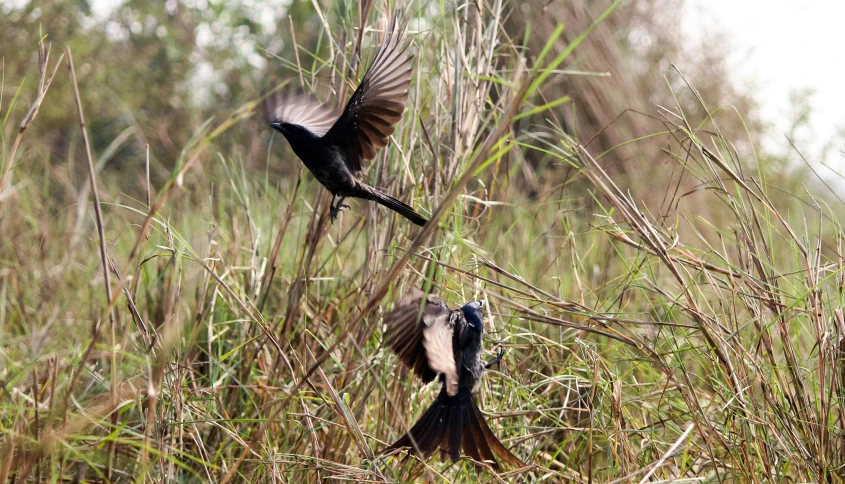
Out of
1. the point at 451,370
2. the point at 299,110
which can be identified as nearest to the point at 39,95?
the point at 299,110

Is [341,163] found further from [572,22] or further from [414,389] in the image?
[572,22]

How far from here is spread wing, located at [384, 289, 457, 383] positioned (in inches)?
70.6

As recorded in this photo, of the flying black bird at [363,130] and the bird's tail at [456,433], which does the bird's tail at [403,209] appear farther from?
the bird's tail at [456,433]

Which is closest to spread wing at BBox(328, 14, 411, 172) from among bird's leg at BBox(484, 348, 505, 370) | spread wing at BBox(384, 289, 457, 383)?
spread wing at BBox(384, 289, 457, 383)

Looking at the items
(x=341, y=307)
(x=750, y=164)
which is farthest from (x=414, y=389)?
(x=750, y=164)

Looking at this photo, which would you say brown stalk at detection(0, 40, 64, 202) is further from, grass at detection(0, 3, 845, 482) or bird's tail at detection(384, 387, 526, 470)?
bird's tail at detection(384, 387, 526, 470)

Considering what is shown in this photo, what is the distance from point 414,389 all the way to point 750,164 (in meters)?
5.33

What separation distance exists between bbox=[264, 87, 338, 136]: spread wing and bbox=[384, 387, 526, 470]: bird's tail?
91 centimetres

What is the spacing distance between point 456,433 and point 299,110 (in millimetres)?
1099

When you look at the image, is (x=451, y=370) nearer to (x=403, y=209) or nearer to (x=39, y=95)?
(x=403, y=209)

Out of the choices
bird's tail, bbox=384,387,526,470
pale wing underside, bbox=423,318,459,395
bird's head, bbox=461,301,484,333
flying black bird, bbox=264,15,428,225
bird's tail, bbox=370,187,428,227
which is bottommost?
bird's tail, bbox=384,387,526,470

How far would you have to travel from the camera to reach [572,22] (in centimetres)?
558

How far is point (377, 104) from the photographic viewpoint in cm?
197

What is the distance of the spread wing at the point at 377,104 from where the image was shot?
193 centimetres
